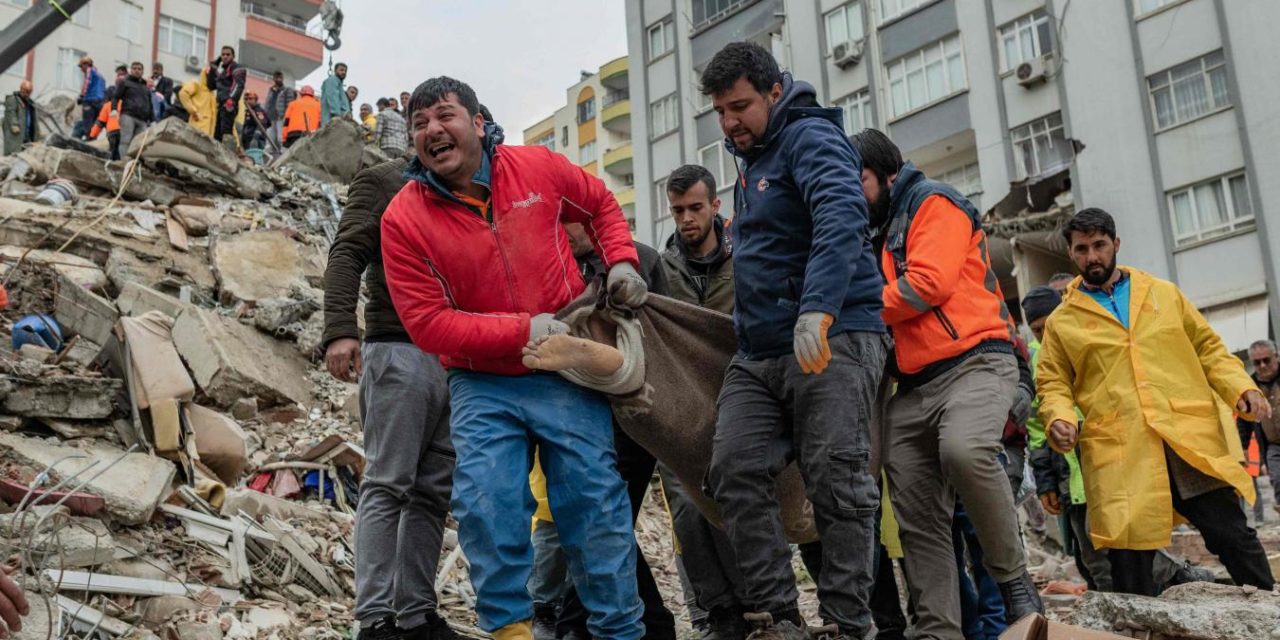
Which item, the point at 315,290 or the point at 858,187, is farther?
the point at 315,290

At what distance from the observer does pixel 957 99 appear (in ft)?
77.2

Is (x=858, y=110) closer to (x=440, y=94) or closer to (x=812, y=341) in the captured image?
(x=440, y=94)

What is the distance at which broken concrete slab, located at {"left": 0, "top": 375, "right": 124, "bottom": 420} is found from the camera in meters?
6.38

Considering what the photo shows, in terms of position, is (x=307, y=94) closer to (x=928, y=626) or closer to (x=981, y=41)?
(x=981, y=41)

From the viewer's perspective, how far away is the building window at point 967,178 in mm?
23578

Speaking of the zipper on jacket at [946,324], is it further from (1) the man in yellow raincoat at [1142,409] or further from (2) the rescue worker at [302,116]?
(2) the rescue worker at [302,116]

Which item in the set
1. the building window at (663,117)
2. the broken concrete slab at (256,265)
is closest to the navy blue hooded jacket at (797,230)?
the broken concrete slab at (256,265)

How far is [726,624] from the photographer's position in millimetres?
4379

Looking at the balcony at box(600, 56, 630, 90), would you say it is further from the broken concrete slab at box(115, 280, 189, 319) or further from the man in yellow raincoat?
the man in yellow raincoat

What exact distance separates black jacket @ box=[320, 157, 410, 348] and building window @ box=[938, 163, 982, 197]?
20915 millimetres

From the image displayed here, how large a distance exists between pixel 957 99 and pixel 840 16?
454cm

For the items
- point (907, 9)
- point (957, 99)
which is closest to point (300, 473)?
point (957, 99)

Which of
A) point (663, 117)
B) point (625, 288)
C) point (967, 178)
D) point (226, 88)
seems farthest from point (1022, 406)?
point (663, 117)

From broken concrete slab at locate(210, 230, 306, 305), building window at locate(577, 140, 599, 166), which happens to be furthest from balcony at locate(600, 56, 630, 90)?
broken concrete slab at locate(210, 230, 306, 305)
